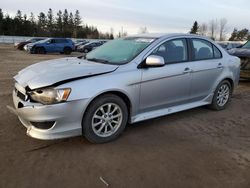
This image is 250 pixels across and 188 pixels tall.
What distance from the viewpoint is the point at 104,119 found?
13.1ft

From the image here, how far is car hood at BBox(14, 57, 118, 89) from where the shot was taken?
3648 millimetres

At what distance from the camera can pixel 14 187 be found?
2875 millimetres

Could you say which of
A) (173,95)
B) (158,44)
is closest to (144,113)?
(173,95)

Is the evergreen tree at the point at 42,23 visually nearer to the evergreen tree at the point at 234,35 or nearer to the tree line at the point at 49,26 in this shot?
the tree line at the point at 49,26

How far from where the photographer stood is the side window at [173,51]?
4.61 m

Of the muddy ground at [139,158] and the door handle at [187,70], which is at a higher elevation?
the door handle at [187,70]

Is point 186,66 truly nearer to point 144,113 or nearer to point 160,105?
point 160,105

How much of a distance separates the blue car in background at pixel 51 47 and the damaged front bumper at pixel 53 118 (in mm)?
22746

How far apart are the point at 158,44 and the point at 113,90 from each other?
1.22 m

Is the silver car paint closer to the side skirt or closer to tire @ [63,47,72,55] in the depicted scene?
the side skirt

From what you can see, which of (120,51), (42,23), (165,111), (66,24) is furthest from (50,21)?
(165,111)

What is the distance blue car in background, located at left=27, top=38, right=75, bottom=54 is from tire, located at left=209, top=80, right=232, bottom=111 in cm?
2190

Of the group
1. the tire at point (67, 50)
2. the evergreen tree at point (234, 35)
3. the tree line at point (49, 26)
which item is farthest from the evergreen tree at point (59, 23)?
the tire at point (67, 50)

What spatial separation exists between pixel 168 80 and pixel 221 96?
6.28 ft
